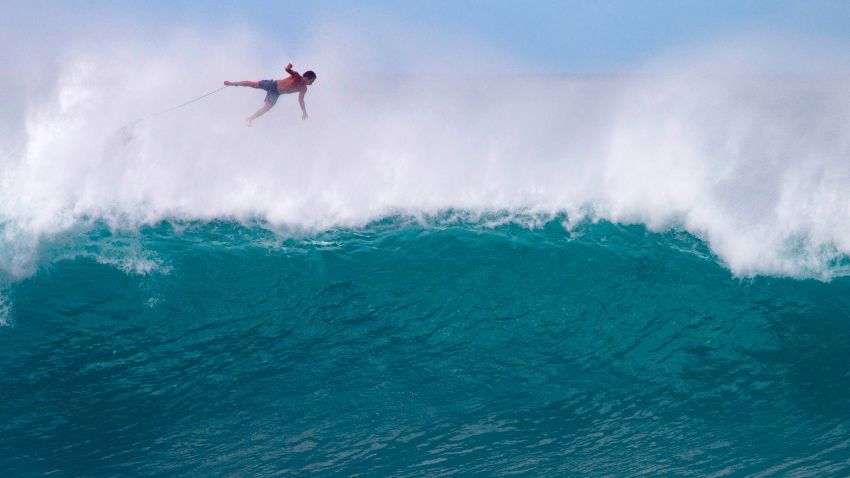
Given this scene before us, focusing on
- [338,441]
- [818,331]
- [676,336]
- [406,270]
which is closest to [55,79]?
[406,270]

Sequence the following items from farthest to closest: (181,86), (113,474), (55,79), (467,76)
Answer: (467,76)
(181,86)
(55,79)
(113,474)

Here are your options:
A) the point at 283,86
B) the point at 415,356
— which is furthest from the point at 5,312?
the point at 415,356

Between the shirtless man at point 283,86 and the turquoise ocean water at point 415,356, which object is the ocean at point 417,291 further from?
the shirtless man at point 283,86

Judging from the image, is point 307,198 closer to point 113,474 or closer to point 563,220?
point 563,220

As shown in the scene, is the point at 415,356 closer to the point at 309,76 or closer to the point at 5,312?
the point at 309,76

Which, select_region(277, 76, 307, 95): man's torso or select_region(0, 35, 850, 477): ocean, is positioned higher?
select_region(277, 76, 307, 95): man's torso

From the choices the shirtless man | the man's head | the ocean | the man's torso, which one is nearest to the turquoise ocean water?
the ocean

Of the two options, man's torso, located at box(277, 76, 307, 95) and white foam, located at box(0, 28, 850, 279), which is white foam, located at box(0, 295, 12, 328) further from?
man's torso, located at box(277, 76, 307, 95)
